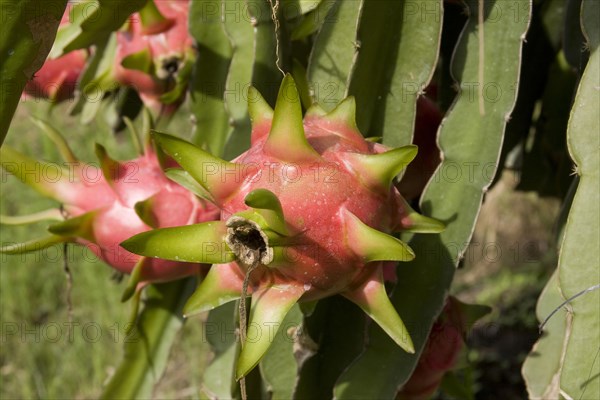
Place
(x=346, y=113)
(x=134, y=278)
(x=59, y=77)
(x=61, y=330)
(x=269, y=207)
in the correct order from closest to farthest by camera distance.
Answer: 1. (x=269, y=207)
2. (x=346, y=113)
3. (x=134, y=278)
4. (x=59, y=77)
5. (x=61, y=330)

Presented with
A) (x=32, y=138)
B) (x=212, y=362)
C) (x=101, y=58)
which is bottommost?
(x=32, y=138)

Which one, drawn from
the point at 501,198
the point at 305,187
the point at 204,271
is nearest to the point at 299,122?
the point at 305,187

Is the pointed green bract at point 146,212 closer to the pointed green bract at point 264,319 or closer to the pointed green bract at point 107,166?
the pointed green bract at point 107,166

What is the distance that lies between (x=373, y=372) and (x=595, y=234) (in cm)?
26

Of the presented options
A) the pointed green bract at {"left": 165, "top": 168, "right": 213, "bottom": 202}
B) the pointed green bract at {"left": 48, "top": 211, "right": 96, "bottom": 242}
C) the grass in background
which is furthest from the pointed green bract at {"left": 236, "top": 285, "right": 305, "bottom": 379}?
the grass in background

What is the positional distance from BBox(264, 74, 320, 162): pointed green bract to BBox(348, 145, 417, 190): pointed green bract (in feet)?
0.14

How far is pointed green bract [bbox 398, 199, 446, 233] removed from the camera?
753 mm

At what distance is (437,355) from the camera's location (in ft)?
3.14

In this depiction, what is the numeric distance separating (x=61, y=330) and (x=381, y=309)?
157 centimetres

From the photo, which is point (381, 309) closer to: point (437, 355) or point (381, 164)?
point (381, 164)

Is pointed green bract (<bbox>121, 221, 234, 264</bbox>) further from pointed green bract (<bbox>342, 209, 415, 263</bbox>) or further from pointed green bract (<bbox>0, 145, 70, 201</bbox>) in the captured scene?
pointed green bract (<bbox>0, 145, 70, 201</bbox>)

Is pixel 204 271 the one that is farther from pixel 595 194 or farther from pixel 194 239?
pixel 595 194

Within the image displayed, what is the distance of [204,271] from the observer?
0.89 meters

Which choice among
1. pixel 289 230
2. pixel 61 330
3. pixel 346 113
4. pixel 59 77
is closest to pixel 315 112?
pixel 346 113
